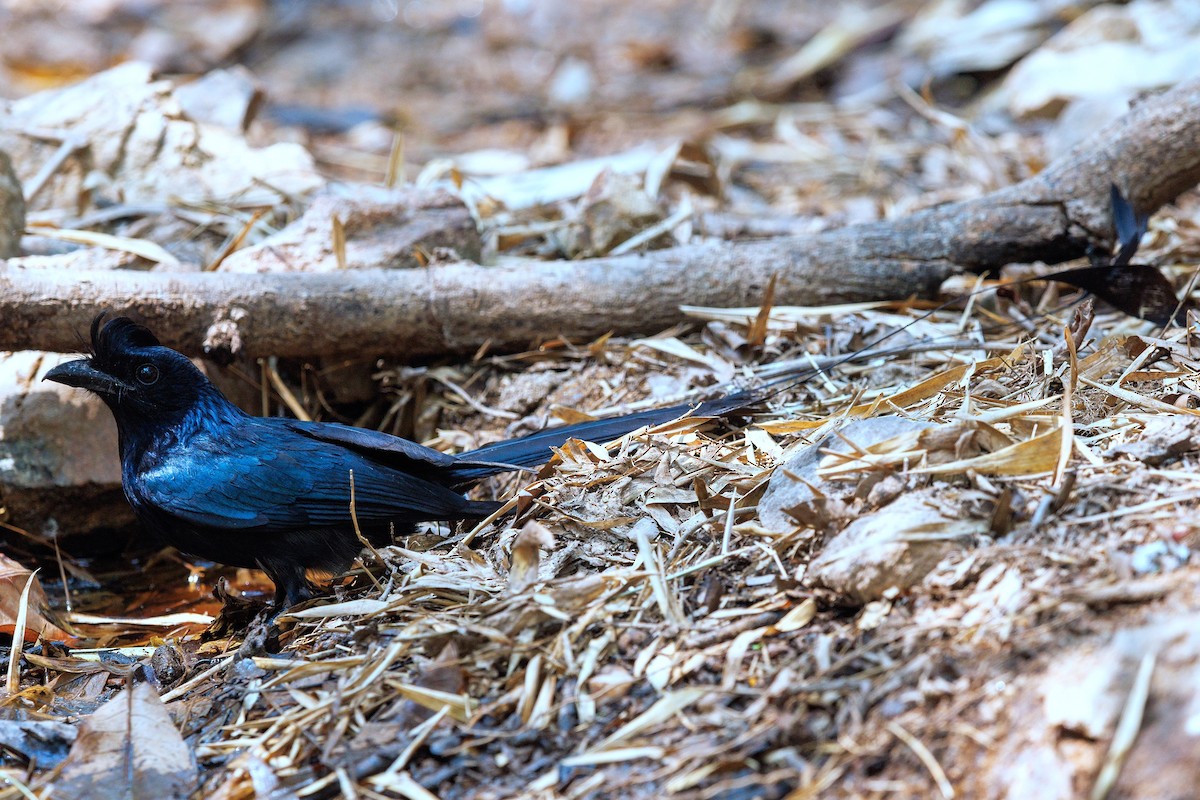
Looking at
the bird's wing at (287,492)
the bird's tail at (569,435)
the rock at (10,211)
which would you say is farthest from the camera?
the rock at (10,211)

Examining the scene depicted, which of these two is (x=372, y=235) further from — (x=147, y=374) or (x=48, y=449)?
(x=48, y=449)

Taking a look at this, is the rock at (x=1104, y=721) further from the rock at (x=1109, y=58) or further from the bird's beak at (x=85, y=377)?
the rock at (x=1109, y=58)

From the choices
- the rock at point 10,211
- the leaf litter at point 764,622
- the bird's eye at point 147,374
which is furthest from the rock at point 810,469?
the rock at point 10,211

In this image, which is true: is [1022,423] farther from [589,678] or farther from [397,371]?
[397,371]

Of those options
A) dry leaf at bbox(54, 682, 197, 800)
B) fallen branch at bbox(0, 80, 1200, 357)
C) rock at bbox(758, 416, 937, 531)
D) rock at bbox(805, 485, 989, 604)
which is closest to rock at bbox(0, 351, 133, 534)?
fallen branch at bbox(0, 80, 1200, 357)

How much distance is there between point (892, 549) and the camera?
2773 mm

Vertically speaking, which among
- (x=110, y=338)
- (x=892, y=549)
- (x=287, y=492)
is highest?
(x=892, y=549)

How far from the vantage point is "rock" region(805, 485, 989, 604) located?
2779 mm

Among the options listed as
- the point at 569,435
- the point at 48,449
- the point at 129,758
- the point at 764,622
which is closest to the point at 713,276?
the point at 569,435

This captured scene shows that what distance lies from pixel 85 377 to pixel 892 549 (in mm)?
3027

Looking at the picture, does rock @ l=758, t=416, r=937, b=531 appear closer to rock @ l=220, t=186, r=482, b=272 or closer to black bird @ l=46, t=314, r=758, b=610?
black bird @ l=46, t=314, r=758, b=610

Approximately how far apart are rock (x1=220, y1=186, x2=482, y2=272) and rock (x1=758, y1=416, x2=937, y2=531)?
2581 millimetres

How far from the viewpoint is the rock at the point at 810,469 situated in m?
3.16

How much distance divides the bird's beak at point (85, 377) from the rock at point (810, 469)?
254 cm
